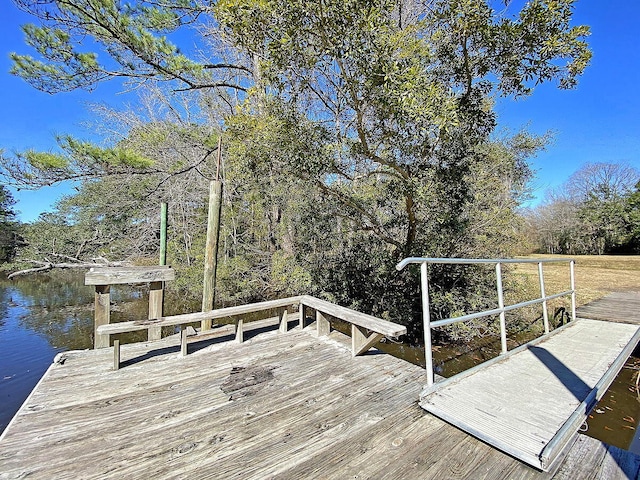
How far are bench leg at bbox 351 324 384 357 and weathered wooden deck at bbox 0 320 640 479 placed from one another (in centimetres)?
14

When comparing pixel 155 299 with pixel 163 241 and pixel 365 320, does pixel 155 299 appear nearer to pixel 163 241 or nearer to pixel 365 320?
pixel 163 241

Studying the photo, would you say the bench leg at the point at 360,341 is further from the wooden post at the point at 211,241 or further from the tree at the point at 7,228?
the tree at the point at 7,228

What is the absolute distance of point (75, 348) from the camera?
6195 millimetres

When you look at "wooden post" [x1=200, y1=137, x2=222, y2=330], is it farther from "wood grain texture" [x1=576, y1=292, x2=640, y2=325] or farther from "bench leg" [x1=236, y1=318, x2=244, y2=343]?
"wood grain texture" [x1=576, y1=292, x2=640, y2=325]

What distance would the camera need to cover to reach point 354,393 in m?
2.33

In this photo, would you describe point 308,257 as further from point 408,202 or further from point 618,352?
point 618,352

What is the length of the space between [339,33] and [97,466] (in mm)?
4376

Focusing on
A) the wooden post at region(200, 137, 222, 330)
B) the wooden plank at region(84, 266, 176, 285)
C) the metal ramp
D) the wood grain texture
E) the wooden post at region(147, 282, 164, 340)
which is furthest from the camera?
the wood grain texture

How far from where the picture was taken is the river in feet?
12.3

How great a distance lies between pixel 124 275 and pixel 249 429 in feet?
6.98

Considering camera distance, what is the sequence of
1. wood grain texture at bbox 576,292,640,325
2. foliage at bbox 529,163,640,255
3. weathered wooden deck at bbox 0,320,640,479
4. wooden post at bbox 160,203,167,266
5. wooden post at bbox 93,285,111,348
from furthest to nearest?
foliage at bbox 529,163,640,255 < wood grain texture at bbox 576,292,640,325 < wooden post at bbox 160,203,167,266 < wooden post at bbox 93,285,111,348 < weathered wooden deck at bbox 0,320,640,479

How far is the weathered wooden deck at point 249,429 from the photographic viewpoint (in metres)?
1.56

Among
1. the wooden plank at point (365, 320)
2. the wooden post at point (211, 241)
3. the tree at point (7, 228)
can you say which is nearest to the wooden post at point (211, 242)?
the wooden post at point (211, 241)

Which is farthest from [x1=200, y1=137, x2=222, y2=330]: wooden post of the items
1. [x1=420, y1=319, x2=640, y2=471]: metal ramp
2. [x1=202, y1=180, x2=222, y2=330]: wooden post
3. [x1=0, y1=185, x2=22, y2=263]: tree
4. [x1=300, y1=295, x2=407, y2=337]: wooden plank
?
[x1=0, y1=185, x2=22, y2=263]: tree
